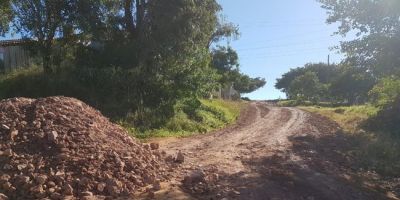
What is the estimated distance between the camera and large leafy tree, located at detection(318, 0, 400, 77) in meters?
18.4

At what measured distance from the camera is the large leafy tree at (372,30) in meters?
18.4

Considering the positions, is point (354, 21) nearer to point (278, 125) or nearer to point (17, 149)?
point (278, 125)

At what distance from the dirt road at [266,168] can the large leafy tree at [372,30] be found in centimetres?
319

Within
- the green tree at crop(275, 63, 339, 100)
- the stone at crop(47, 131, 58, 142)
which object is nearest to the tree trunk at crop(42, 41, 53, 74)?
the stone at crop(47, 131, 58, 142)

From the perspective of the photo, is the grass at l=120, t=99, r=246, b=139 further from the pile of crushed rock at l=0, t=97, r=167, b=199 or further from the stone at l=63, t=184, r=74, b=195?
the stone at l=63, t=184, r=74, b=195

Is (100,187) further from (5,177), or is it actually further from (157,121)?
(157,121)

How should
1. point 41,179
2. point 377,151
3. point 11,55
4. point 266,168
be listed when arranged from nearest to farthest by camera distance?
point 41,179 → point 266,168 → point 377,151 → point 11,55

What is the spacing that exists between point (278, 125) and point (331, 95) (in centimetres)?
4324

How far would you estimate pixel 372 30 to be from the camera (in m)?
19.4

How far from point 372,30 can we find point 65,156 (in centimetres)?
1384

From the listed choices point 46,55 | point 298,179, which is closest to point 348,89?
point 46,55

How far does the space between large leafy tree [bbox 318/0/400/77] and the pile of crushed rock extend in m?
10.5

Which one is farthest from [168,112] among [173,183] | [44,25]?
[173,183]

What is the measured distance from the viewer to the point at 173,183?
1052 cm
